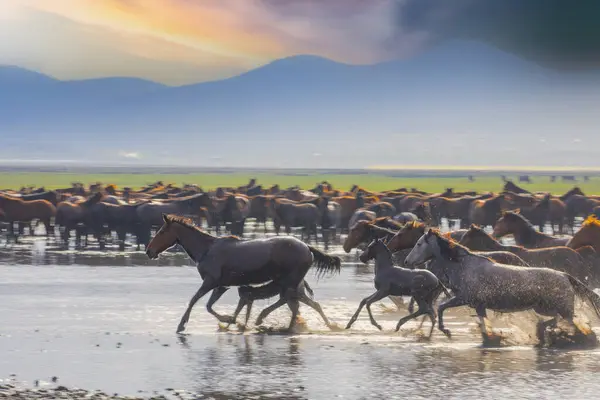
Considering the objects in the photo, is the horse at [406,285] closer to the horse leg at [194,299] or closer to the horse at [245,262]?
the horse at [245,262]

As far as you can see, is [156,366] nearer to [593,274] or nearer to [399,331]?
[399,331]

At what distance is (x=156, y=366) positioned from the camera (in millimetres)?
Answer: 14320

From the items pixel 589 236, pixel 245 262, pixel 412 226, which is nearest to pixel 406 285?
pixel 412 226

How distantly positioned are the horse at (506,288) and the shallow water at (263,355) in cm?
56

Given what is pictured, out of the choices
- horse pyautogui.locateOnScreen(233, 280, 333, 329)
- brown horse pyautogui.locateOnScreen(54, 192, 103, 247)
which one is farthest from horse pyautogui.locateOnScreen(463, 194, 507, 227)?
horse pyautogui.locateOnScreen(233, 280, 333, 329)

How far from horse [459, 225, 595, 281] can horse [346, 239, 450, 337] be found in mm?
2720

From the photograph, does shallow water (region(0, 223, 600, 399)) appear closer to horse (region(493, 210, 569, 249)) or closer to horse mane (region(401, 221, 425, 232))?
horse mane (region(401, 221, 425, 232))

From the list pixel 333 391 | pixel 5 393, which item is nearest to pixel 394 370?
pixel 333 391

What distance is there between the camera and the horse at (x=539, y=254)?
65.4ft

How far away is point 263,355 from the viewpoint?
15.2m

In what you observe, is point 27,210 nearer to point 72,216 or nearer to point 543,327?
point 72,216

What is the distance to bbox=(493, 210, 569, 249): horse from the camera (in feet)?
76.4

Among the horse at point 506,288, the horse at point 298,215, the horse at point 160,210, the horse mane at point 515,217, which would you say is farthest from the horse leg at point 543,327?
the horse at point 298,215

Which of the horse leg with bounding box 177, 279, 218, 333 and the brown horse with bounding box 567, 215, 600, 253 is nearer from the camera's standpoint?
the horse leg with bounding box 177, 279, 218, 333
